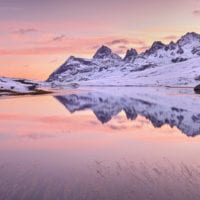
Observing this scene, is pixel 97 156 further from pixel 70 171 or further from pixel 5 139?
pixel 5 139

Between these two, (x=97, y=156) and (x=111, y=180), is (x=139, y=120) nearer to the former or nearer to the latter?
(x=97, y=156)

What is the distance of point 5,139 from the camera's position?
90.9 ft

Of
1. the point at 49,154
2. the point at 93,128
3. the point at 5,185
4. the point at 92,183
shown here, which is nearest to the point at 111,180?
the point at 92,183

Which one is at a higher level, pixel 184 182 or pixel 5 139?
pixel 184 182

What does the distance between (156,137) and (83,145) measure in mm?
6175

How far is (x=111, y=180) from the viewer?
16.2m

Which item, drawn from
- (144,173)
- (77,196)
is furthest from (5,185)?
(144,173)

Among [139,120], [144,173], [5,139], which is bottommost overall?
[139,120]

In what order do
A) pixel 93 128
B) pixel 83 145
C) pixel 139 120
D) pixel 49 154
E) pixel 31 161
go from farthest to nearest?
pixel 139 120
pixel 93 128
pixel 83 145
pixel 49 154
pixel 31 161

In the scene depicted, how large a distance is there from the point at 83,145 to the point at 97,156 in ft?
12.5

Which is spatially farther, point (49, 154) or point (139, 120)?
point (139, 120)

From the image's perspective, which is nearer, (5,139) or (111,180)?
(111,180)

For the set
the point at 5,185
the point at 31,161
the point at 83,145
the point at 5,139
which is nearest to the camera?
the point at 5,185

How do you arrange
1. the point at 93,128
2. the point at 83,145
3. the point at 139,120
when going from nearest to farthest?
1. the point at 83,145
2. the point at 93,128
3. the point at 139,120
